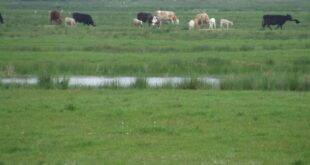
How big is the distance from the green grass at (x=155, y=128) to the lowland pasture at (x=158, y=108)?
21mm

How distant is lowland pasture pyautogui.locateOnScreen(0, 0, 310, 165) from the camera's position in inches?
468

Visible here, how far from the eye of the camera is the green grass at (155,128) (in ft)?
37.9

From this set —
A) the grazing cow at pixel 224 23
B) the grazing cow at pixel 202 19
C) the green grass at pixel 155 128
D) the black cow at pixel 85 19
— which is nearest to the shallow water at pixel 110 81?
the green grass at pixel 155 128

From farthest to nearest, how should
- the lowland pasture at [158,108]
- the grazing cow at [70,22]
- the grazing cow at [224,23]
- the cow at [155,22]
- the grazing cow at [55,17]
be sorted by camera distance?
the grazing cow at [55,17], the grazing cow at [70,22], the cow at [155,22], the grazing cow at [224,23], the lowland pasture at [158,108]

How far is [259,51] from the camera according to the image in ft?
104

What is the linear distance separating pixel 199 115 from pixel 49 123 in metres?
3.43

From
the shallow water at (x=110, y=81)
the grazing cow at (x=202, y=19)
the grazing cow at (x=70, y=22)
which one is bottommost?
the grazing cow at (x=70, y=22)

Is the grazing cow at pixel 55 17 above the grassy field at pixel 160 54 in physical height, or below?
below

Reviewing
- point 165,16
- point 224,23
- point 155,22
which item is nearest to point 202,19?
point 224,23

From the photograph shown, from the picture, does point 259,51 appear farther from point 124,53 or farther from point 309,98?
point 309,98

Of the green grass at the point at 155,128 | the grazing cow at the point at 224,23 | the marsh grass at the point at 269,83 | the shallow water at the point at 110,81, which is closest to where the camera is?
the green grass at the point at 155,128

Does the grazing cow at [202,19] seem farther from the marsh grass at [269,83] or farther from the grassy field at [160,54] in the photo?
the marsh grass at [269,83]

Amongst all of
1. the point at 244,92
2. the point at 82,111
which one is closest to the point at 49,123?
the point at 82,111

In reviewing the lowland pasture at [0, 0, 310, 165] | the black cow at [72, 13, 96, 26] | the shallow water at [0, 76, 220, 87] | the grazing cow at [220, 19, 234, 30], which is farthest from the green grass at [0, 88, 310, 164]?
the black cow at [72, 13, 96, 26]
